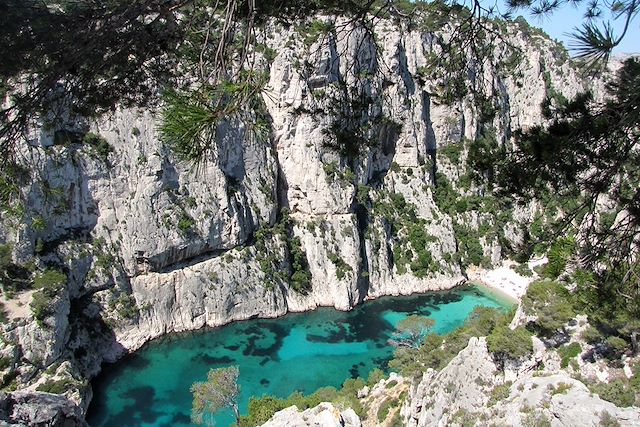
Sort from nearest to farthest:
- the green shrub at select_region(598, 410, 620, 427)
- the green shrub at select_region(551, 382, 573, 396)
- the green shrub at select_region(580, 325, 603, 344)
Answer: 1. the green shrub at select_region(598, 410, 620, 427)
2. the green shrub at select_region(551, 382, 573, 396)
3. the green shrub at select_region(580, 325, 603, 344)

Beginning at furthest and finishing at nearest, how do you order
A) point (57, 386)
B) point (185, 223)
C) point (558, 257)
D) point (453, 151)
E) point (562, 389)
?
1. point (453, 151)
2. point (185, 223)
3. point (57, 386)
4. point (562, 389)
5. point (558, 257)

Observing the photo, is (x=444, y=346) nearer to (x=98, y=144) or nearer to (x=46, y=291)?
(x=46, y=291)

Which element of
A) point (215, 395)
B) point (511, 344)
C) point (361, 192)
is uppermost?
point (361, 192)

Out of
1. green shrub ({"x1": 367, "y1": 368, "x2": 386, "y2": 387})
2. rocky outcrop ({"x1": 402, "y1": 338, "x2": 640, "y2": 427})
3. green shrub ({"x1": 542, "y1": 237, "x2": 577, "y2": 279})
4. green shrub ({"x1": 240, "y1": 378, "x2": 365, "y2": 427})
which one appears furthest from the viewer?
green shrub ({"x1": 367, "y1": 368, "x2": 386, "y2": 387})

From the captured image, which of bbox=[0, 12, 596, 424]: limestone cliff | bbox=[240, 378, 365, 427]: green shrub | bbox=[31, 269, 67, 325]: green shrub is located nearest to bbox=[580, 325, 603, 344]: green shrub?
bbox=[240, 378, 365, 427]: green shrub

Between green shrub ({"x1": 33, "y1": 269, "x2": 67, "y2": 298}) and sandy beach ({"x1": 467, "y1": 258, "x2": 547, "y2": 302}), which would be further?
sandy beach ({"x1": 467, "y1": 258, "x2": 547, "y2": 302})

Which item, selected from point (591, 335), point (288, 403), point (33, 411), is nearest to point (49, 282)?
point (33, 411)

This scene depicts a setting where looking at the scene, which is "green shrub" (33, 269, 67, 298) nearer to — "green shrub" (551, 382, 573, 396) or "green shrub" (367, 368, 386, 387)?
"green shrub" (367, 368, 386, 387)

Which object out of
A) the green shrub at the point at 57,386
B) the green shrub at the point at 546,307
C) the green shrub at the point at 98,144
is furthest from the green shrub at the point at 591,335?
the green shrub at the point at 98,144
